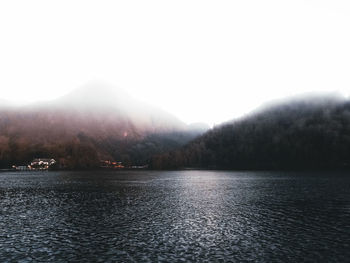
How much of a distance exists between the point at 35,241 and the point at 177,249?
1990cm

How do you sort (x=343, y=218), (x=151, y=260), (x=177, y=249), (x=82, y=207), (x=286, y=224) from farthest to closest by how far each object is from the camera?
(x=82, y=207)
(x=343, y=218)
(x=286, y=224)
(x=177, y=249)
(x=151, y=260)

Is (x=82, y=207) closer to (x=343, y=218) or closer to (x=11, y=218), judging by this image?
(x=11, y=218)

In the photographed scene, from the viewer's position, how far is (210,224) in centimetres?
4884

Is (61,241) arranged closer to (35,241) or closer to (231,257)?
(35,241)

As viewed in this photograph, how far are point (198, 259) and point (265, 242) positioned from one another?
11.9 metres

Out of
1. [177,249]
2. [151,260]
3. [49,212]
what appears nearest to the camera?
[151,260]

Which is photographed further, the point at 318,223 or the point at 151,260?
the point at 318,223

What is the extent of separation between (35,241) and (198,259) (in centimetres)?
2310

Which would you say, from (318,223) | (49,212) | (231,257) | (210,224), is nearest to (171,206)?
(210,224)

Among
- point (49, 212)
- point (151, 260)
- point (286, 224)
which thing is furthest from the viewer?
point (49, 212)

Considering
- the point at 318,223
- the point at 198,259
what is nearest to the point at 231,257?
the point at 198,259

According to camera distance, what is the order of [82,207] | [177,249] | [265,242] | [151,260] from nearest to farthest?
[151,260] → [177,249] → [265,242] → [82,207]

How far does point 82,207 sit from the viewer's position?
68000 mm

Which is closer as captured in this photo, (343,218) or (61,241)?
(61,241)
